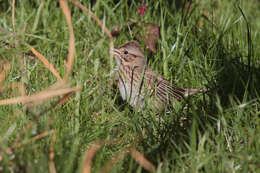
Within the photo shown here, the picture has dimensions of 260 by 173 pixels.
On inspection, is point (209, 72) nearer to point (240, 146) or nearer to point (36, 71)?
point (240, 146)

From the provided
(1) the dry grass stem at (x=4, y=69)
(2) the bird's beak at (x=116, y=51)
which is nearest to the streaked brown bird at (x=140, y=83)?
(2) the bird's beak at (x=116, y=51)

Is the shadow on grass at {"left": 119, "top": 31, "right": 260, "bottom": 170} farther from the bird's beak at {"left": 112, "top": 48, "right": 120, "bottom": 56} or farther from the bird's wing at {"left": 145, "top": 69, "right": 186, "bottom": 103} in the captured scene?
the bird's beak at {"left": 112, "top": 48, "right": 120, "bottom": 56}

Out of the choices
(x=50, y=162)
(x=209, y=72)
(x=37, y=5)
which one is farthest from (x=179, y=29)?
(x=50, y=162)

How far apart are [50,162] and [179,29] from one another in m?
2.72

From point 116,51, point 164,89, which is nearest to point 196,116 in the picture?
point 164,89

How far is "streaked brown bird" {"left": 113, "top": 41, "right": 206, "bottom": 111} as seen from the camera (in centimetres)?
405

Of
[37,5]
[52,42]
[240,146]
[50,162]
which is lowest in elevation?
[240,146]

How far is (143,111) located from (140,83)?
0.33 meters

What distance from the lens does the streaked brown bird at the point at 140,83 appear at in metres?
4.05

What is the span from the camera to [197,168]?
8.70ft

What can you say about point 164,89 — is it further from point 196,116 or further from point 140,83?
point 196,116

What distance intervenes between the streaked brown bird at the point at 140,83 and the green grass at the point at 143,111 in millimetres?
151

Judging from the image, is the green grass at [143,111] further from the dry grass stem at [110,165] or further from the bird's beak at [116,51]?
the bird's beak at [116,51]

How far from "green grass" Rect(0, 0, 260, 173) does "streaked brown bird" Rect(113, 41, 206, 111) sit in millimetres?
151
